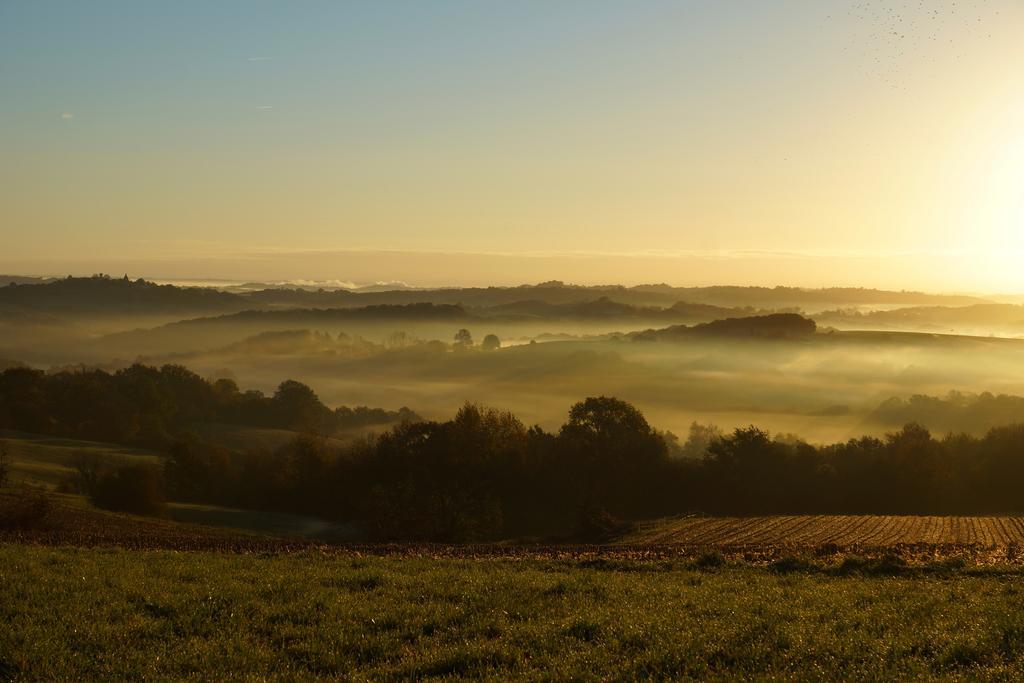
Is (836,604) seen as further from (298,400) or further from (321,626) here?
(298,400)

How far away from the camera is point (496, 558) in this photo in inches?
1091

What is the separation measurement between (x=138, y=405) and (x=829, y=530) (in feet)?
389

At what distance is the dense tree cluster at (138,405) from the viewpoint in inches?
5157

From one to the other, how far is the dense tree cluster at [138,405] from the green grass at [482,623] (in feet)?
347

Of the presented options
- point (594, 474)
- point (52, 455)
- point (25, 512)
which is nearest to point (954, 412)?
point (594, 474)

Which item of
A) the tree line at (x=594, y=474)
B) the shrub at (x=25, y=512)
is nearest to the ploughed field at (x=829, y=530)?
the tree line at (x=594, y=474)

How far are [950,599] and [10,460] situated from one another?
10058 centimetres

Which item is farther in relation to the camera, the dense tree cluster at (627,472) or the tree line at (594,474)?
the dense tree cluster at (627,472)

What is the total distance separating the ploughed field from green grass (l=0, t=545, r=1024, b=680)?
29.7 meters

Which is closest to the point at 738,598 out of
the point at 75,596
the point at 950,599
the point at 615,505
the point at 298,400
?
the point at 950,599

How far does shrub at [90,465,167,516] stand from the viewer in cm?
7825

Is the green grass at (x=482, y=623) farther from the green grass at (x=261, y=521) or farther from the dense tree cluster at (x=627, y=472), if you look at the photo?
the dense tree cluster at (x=627, y=472)

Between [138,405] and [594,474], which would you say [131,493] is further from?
[138,405]

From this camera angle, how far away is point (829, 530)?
59.9 metres
